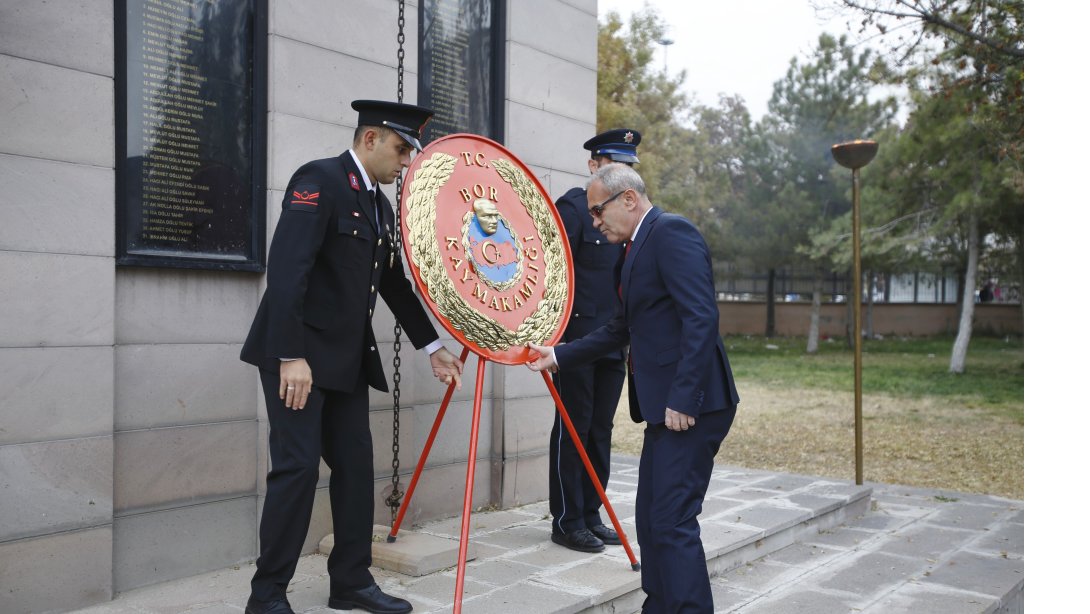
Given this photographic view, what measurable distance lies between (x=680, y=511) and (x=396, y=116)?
1.97 metres

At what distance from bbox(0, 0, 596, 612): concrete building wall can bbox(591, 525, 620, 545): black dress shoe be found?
1.01 meters

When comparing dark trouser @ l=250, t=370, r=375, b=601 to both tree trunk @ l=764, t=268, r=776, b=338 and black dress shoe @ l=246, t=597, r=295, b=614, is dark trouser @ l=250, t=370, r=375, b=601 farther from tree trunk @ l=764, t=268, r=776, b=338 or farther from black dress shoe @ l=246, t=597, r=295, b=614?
tree trunk @ l=764, t=268, r=776, b=338

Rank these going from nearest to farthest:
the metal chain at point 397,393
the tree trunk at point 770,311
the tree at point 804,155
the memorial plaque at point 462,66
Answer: the metal chain at point 397,393, the memorial plaque at point 462,66, the tree at point 804,155, the tree trunk at point 770,311

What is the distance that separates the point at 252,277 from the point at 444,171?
125 cm

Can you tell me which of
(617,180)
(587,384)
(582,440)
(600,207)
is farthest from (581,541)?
(617,180)

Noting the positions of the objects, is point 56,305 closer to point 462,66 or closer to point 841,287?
point 462,66

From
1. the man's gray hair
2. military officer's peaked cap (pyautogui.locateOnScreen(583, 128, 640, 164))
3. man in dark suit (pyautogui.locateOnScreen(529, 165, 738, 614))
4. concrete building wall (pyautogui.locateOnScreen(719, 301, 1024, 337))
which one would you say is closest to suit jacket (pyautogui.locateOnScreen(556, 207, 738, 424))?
man in dark suit (pyautogui.locateOnScreen(529, 165, 738, 614))

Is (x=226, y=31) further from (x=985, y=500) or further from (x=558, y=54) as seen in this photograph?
(x=985, y=500)

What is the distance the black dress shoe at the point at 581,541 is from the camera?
16.0ft

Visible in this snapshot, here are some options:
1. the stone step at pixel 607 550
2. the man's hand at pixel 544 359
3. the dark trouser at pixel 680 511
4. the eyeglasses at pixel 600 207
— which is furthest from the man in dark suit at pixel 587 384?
the dark trouser at pixel 680 511

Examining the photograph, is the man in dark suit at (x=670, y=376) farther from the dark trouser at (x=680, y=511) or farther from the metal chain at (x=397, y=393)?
the metal chain at (x=397, y=393)

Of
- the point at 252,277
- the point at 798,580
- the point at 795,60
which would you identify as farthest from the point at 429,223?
the point at 795,60

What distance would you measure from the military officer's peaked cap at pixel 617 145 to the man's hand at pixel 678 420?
188 cm

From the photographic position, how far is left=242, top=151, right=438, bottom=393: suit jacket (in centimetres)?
344
